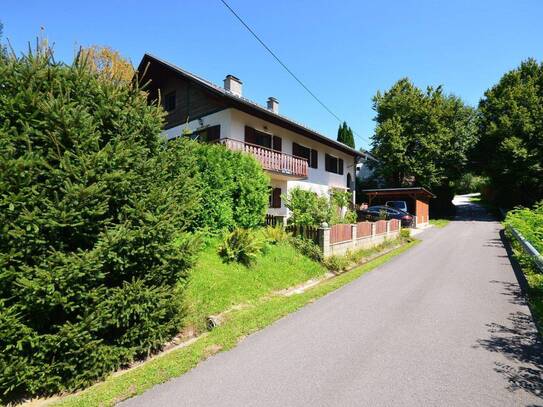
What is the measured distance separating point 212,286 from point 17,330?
13.7ft

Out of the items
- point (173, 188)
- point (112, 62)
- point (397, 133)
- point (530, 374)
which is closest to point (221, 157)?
point (173, 188)

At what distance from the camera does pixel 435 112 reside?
1249 inches

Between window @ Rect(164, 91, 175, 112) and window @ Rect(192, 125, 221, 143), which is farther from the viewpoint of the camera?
window @ Rect(164, 91, 175, 112)

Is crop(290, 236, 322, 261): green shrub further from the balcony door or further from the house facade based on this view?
the balcony door

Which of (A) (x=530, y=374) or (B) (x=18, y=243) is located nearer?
(B) (x=18, y=243)

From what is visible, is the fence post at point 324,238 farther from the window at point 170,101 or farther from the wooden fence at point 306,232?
the window at point 170,101

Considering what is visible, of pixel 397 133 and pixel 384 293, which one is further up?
pixel 397 133

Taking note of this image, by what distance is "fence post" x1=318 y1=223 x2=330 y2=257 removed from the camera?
11.7 m

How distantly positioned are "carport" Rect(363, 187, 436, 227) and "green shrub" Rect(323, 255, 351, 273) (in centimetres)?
1545

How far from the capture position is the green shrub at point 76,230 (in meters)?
3.67

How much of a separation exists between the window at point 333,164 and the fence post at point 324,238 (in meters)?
12.2

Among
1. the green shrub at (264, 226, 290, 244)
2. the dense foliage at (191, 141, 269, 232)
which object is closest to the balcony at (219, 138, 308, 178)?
the dense foliage at (191, 141, 269, 232)

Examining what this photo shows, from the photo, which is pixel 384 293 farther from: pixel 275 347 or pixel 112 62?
pixel 112 62

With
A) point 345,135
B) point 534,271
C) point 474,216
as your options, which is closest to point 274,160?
point 534,271
